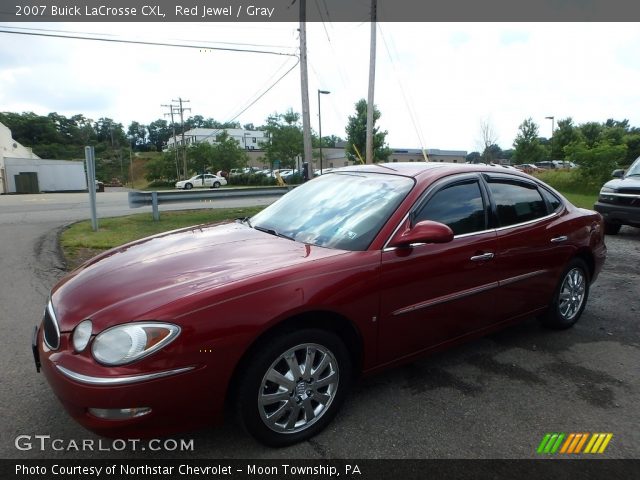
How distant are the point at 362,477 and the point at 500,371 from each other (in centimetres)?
168

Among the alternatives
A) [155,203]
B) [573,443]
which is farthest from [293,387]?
[155,203]

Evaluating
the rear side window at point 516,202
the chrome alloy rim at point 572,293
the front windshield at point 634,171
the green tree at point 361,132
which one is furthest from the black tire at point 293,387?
the green tree at point 361,132

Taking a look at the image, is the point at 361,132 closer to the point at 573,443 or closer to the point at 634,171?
the point at 634,171

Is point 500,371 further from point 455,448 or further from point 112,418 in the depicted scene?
point 112,418

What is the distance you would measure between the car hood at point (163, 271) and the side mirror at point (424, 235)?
45cm

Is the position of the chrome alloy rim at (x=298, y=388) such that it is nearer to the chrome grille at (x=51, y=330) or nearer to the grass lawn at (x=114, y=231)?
the chrome grille at (x=51, y=330)

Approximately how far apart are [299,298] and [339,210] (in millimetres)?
1060

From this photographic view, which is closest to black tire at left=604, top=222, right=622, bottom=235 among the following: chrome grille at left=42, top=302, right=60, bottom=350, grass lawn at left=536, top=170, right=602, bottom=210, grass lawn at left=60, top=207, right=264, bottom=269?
grass lawn at left=536, top=170, right=602, bottom=210

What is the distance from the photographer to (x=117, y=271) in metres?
2.70

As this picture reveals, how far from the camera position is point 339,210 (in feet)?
10.8

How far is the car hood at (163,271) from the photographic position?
2.26 meters

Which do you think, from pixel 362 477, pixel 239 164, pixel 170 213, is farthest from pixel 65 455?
pixel 239 164

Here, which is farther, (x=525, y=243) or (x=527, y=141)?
(x=527, y=141)

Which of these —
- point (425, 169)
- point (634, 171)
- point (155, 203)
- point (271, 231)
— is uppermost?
point (425, 169)
